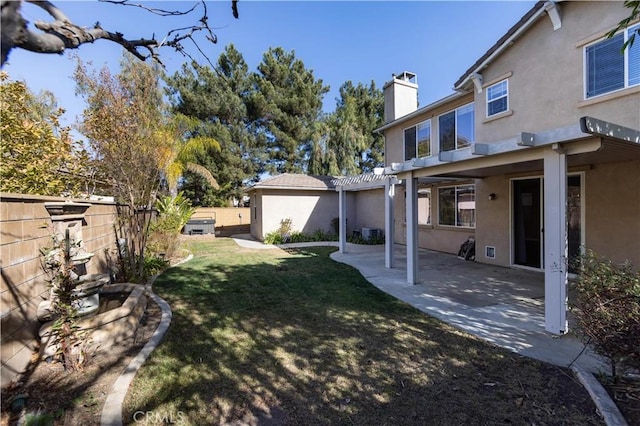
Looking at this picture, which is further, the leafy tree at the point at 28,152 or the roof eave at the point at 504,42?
the roof eave at the point at 504,42

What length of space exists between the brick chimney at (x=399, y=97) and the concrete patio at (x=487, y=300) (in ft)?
23.9

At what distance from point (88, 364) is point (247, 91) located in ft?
85.4

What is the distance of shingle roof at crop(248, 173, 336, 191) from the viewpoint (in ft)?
55.0

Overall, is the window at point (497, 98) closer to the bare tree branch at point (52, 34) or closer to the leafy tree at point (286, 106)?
the bare tree branch at point (52, 34)

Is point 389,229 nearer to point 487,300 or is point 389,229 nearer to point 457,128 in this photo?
point 487,300

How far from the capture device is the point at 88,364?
12.2ft

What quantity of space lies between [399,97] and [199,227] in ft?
46.1

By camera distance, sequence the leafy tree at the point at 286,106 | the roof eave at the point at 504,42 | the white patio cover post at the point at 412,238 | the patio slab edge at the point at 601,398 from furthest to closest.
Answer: the leafy tree at the point at 286,106
the white patio cover post at the point at 412,238
the roof eave at the point at 504,42
the patio slab edge at the point at 601,398

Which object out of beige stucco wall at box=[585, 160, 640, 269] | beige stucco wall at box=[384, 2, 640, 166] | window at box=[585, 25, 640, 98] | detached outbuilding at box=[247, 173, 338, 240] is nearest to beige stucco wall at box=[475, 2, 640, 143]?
beige stucco wall at box=[384, 2, 640, 166]

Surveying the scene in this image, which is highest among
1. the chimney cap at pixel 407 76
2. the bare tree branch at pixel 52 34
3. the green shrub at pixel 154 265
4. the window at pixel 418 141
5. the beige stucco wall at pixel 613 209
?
the chimney cap at pixel 407 76

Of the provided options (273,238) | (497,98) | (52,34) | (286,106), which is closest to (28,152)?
(52,34)

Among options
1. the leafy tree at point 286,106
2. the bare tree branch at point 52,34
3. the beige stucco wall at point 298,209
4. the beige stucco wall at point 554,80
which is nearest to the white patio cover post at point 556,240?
the beige stucco wall at point 554,80

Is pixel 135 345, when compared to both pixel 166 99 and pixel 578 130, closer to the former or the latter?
pixel 578 130

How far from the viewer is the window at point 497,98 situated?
28.3ft
